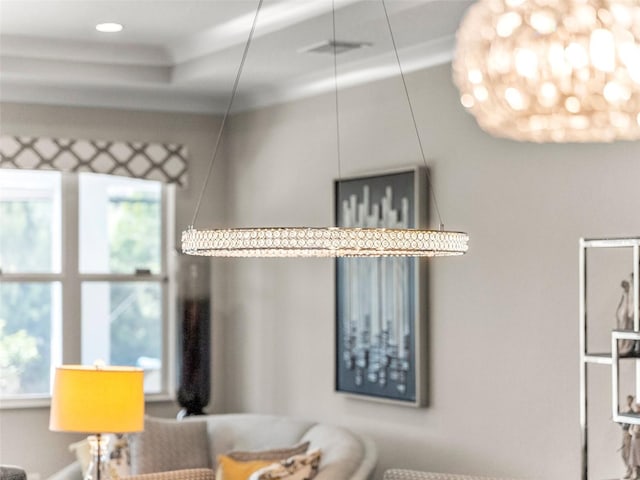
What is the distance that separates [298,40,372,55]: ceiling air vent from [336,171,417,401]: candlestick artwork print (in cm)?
65

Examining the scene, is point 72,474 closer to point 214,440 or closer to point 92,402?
point 214,440

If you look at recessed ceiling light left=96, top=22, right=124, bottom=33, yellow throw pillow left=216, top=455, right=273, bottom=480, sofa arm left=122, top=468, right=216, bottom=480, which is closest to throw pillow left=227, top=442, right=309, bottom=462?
yellow throw pillow left=216, top=455, right=273, bottom=480

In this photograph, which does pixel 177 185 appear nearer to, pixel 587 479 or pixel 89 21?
pixel 89 21

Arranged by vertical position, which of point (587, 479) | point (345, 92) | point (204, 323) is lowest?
point (587, 479)

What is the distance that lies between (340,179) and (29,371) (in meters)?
2.14

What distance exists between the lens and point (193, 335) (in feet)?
22.8

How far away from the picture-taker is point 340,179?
20.1 ft

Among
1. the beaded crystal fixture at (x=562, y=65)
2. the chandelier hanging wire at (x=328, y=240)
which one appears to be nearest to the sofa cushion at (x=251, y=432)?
the chandelier hanging wire at (x=328, y=240)

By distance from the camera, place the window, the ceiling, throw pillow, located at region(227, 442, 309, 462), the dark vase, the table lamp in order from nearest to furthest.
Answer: the table lamp < the ceiling < throw pillow, located at region(227, 442, 309, 462) < the window < the dark vase

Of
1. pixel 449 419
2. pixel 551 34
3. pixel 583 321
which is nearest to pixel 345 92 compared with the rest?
pixel 449 419

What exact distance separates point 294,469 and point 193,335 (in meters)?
1.86

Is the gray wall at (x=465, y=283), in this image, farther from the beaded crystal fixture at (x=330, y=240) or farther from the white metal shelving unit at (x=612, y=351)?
the beaded crystal fixture at (x=330, y=240)

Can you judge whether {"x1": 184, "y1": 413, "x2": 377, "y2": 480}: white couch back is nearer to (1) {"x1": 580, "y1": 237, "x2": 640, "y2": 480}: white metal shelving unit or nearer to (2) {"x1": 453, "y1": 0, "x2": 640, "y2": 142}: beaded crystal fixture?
(1) {"x1": 580, "y1": 237, "x2": 640, "y2": 480}: white metal shelving unit

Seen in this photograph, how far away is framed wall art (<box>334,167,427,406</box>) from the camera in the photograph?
18.3 feet
